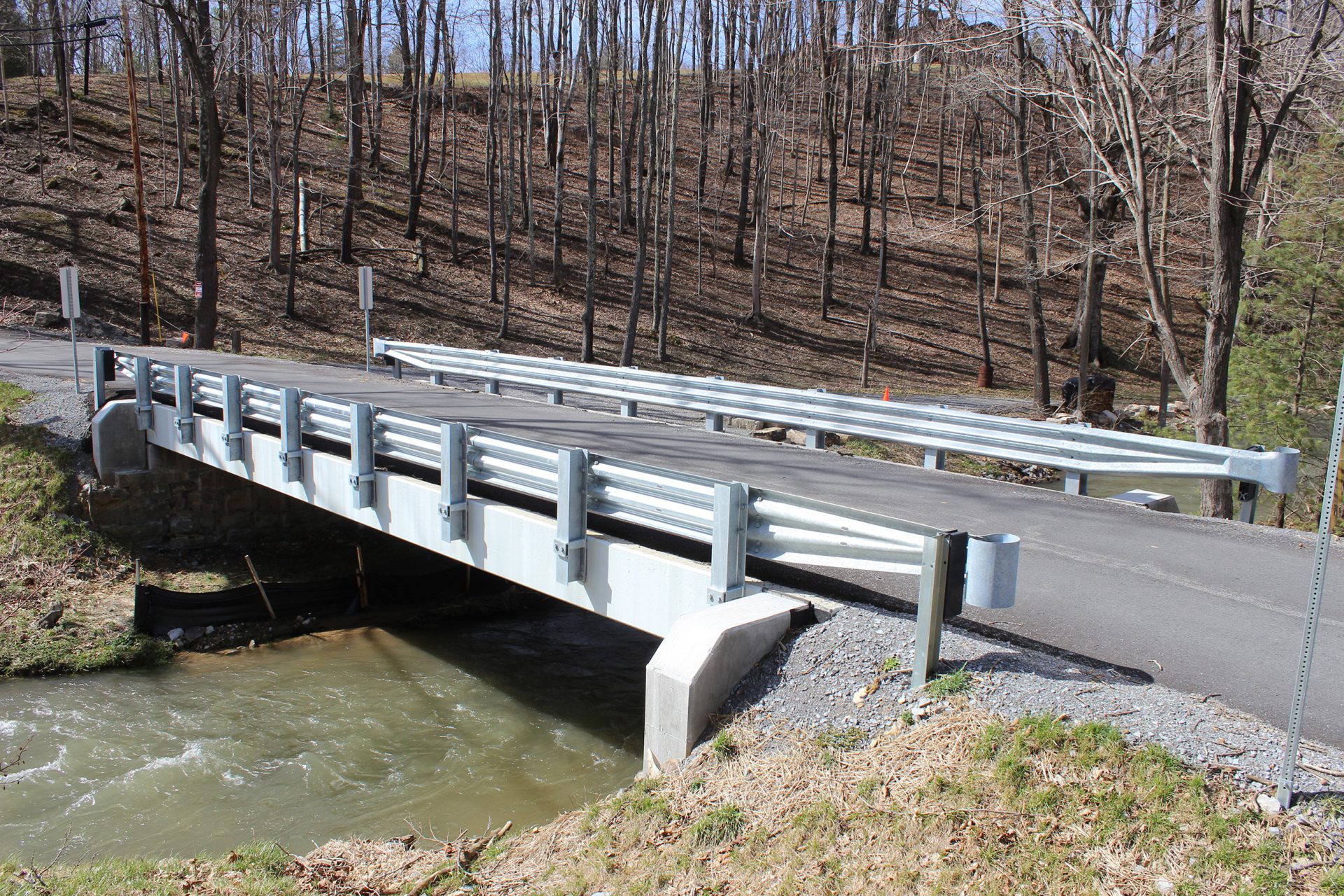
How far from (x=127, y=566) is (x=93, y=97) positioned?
1593 inches

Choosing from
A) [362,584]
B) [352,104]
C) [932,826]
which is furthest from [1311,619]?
[352,104]

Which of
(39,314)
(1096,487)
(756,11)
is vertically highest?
(756,11)

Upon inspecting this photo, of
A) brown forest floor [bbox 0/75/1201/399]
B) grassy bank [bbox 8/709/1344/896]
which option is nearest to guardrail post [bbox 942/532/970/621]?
grassy bank [bbox 8/709/1344/896]

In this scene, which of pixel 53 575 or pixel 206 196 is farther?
pixel 206 196

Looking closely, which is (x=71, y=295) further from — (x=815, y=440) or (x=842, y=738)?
(x=842, y=738)

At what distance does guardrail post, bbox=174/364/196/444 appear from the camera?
1274 centimetres

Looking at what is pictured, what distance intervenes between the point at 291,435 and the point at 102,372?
22.1ft

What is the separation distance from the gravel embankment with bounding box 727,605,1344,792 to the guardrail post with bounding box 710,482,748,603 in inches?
22.8

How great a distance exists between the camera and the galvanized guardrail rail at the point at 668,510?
491 centimetres

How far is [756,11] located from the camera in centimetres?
3378

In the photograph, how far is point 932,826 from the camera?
4.11 meters

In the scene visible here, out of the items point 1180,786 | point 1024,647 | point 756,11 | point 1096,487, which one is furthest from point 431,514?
point 756,11

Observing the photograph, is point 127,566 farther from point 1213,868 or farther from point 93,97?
point 93,97

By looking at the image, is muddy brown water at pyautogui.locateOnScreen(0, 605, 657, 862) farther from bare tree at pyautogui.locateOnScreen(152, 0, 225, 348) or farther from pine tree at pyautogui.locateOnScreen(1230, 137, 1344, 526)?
bare tree at pyautogui.locateOnScreen(152, 0, 225, 348)
